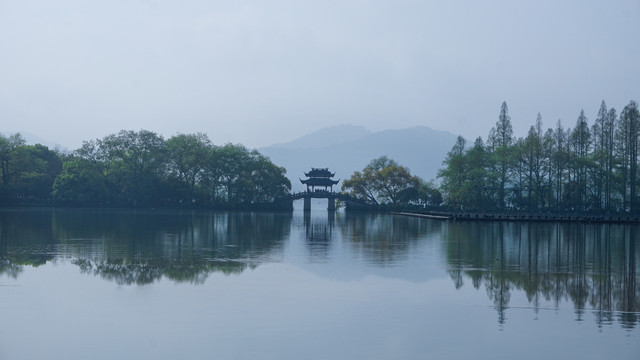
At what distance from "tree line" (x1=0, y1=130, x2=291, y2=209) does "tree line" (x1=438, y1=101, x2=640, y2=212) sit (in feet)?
96.5

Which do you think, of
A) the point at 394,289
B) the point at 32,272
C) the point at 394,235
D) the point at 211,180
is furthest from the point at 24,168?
the point at 394,289

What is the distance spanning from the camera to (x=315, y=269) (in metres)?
21.0

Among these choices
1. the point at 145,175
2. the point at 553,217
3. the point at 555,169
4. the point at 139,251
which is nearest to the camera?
the point at 139,251

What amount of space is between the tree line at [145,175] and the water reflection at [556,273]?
200ft

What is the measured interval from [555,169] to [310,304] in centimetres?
6940

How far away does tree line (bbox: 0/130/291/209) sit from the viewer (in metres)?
85.6

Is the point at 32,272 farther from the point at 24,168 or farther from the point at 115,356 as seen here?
the point at 24,168

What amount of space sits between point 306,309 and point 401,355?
3927 mm

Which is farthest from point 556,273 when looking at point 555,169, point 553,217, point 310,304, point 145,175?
point 145,175

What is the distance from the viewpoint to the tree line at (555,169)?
71688 millimetres

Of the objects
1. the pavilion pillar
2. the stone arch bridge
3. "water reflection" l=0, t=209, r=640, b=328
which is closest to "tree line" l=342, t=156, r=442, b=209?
the stone arch bridge

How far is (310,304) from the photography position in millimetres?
14742

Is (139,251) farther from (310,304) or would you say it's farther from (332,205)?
(332,205)

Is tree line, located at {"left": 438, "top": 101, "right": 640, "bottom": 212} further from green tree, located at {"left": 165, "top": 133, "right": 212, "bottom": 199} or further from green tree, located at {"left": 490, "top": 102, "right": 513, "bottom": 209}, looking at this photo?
green tree, located at {"left": 165, "top": 133, "right": 212, "bottom": 199}
